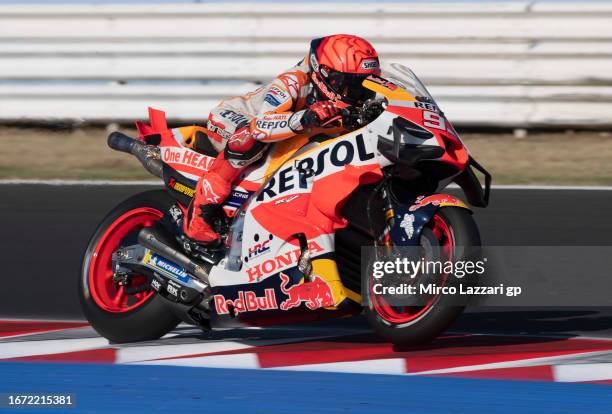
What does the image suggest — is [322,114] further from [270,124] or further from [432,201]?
[432,201]

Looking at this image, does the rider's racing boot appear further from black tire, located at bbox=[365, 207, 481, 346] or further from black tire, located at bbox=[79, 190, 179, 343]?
black tire, located at bbox=[365, 207, 481, 346]

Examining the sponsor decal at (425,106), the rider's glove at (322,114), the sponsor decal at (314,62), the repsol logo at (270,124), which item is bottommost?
the repsol logo at (270,124)

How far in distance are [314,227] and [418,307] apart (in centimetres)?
59

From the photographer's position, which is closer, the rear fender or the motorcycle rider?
the rear fender

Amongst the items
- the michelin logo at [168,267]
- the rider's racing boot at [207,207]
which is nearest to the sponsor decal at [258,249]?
the rider's racing boot at [207,207]

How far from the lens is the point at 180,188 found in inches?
236

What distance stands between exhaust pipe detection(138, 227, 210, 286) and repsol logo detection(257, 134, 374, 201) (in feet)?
1.67

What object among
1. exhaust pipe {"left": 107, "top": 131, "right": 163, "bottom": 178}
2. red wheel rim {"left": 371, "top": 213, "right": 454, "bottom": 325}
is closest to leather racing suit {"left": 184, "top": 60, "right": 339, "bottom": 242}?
exhaust pipe {"left": 107, "top": 131, "right": 163, "bottom": 178}

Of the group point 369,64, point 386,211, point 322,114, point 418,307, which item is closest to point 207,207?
point 322,114

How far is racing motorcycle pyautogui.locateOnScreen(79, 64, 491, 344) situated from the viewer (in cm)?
504

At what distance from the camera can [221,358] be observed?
Answer: 17.8 ft

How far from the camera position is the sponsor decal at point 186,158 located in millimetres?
5867

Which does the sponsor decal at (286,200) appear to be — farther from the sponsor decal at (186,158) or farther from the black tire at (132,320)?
the black tire at (132,320)

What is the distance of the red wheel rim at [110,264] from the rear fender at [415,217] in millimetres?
1531
